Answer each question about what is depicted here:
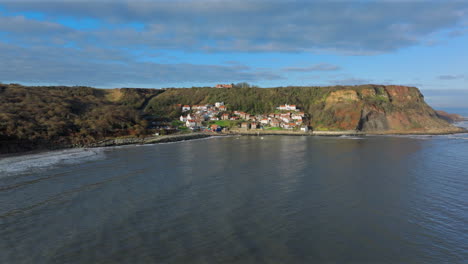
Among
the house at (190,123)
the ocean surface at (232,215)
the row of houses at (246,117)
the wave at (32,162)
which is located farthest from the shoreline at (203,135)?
the ocean surface at (232,215)

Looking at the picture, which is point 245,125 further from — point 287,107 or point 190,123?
point 287,107

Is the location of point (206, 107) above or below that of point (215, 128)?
above

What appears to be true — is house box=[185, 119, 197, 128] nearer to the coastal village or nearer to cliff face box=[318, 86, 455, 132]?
the coastal village

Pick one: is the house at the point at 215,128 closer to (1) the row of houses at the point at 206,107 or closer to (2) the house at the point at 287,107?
(1) the row of houses at the point at 206,107

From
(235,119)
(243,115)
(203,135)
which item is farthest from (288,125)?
(203,135)

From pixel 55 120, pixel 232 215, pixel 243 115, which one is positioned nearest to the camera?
pixel 232 215

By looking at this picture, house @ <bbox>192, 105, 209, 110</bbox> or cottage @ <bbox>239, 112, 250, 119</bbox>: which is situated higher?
house @ <bbox>192, 105, 209, 110</bbox>

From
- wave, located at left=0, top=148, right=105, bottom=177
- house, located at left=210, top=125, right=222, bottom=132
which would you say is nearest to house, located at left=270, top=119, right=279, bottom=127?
house, located at left=210, top=125, right=222, bottom=132

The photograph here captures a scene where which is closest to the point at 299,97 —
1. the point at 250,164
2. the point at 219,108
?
the point at 219,108
